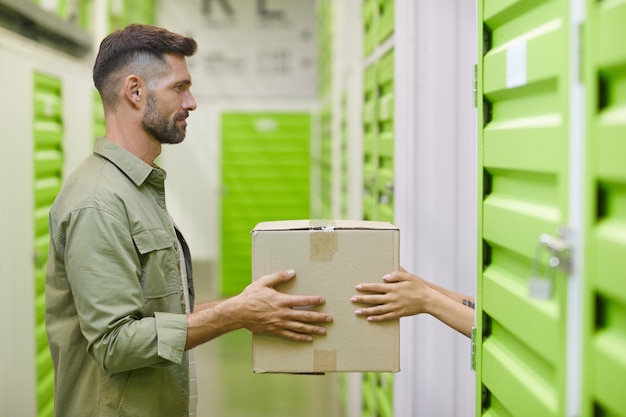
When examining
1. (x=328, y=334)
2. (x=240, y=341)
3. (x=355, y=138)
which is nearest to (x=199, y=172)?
(x=240, y=341)

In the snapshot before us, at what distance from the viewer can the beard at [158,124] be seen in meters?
2.24

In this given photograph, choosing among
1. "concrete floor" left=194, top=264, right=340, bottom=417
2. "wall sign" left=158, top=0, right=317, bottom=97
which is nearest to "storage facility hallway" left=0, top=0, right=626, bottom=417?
"concrete floor" left=194, top=264, right=340, bottom=417

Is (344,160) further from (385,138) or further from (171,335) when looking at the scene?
(171,335)

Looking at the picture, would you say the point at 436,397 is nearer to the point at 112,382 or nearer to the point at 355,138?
the point at 112,382

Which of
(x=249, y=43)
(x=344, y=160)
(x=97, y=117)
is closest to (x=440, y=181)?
(x=344, y=160)

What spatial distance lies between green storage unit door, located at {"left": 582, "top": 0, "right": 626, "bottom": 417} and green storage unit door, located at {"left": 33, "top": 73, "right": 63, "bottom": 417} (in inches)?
121

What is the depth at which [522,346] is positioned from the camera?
159 cm

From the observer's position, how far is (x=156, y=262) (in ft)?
7.02

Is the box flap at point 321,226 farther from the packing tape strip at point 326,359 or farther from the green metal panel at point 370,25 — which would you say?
the green metal panel at point 370,25

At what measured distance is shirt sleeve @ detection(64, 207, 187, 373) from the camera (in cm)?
195

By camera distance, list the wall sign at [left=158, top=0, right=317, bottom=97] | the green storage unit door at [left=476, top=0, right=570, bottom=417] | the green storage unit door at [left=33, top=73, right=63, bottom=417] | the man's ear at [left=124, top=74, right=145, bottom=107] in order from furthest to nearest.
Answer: the wall sign at [left=158, top=0, right=317, bottom=97]
the green storage unit door at [left=33, top=73, right=63, bottom=417]
the man's ear at [left=124, top=74, right=145, bottom=107]
the green storage unit door at [left=476, top=0, right=570, bottom=417]

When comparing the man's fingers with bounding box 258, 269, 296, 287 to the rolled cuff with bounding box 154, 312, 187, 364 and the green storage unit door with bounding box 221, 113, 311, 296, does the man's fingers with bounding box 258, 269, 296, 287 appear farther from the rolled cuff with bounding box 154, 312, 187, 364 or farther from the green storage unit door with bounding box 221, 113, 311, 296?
the green storage unit door with bounding box 221, 113, 311, 296

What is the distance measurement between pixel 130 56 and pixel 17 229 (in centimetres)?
156

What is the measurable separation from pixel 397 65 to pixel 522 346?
1.34 meters
